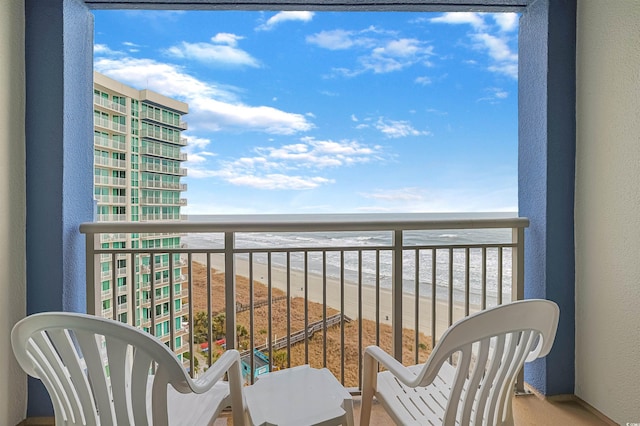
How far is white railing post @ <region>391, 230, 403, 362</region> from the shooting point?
2184 millimetres

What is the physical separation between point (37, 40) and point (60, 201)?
846mm

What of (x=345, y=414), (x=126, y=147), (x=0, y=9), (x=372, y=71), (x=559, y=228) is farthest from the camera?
(x=372, y=71)

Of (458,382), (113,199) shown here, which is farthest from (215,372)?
(113,199)

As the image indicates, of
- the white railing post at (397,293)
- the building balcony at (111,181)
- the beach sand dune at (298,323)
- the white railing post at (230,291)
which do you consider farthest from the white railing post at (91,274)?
the beach sand dune at (298,323)

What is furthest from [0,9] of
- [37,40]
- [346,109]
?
[346,109]

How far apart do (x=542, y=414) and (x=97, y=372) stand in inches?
85.4

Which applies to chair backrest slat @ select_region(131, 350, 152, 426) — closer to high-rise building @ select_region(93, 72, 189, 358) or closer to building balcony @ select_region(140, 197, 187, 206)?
high-rise building @ select_region(93, 72, 189, 358)

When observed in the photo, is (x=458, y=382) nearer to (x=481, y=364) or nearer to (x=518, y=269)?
(x=481, y=364)

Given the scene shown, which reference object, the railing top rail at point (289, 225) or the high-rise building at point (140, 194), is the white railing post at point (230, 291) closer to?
the railing top rail at point (289, 225)

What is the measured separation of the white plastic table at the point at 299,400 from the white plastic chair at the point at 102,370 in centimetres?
18

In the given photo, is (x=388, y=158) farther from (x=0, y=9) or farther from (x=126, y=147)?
(x=0, y=9)

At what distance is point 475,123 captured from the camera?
1427 centimetres

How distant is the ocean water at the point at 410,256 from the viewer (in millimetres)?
2213

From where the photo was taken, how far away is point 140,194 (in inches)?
159
